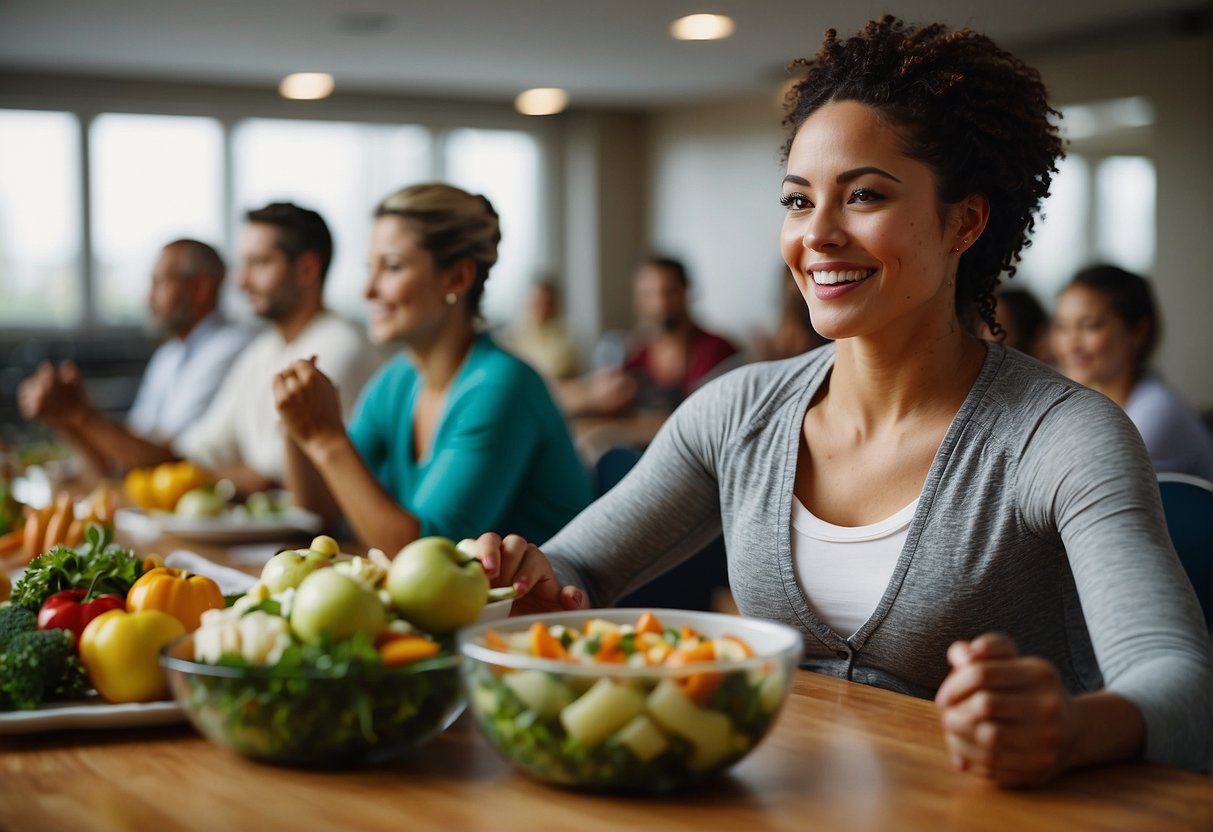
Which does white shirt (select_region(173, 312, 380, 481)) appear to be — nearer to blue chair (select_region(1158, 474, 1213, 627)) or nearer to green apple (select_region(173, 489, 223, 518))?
green apple (select_region(173, 489, 223, 518))

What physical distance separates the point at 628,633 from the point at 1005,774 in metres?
0.31

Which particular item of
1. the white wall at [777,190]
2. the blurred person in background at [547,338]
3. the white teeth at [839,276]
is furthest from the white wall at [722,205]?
the white teeth at [839,276]

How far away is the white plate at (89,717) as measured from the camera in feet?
3.60

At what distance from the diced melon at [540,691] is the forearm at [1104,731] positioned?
39 cm

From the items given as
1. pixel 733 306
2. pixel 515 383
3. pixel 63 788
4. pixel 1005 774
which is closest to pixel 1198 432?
pixel 515 383

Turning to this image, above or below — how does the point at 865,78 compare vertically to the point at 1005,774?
above

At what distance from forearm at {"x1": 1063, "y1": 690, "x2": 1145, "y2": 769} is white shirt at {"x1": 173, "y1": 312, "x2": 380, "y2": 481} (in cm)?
232

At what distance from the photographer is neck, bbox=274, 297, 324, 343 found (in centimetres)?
338

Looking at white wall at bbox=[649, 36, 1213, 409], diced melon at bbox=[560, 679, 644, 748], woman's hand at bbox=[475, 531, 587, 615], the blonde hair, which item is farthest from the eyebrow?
white wall at bbox=[649, 36, 1213, 409]

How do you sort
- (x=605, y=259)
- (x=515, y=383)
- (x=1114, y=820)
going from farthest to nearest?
(x=605, y=259) < (x=515, y=383) < (x=1114, y=820)

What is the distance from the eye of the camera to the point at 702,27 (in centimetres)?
695

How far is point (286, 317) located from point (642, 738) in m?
2.68

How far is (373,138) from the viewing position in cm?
962

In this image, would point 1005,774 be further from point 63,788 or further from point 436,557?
point 63,788
